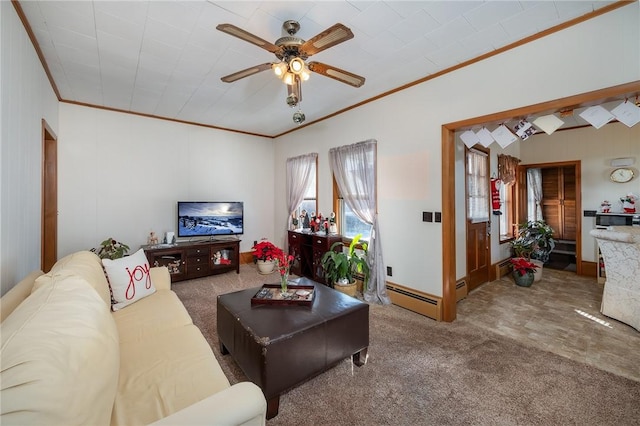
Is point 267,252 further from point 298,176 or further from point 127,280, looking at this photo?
point 298,176

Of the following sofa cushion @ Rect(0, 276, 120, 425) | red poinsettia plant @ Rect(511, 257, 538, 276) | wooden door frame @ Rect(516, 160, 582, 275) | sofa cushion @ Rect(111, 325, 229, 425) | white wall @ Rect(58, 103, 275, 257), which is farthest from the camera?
wooden door frame @ Rect(516, 160, 582, 275)

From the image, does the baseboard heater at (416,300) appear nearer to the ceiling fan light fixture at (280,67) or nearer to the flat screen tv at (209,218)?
the ceiling fan light fixture at (280,67)

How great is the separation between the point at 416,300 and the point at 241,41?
10.4 ft

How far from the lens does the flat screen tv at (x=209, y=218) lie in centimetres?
444

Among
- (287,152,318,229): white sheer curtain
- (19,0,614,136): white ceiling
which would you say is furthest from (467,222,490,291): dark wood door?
(287,152,318,229): white sheer curtain

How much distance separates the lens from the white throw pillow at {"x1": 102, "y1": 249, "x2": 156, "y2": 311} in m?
2.13

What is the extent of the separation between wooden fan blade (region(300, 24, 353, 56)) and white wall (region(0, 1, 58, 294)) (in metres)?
1.81

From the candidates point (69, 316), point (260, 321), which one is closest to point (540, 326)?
point (260, 321)

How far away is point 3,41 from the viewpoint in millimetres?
1580

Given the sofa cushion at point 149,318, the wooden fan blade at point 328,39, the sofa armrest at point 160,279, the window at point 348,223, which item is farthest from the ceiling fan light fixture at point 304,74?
the window at point 348,223

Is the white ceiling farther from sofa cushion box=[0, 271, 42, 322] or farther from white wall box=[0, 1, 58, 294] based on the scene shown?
sofa cushion box=[0, 271, 42, 322]

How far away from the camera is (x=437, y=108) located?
9.45 feet

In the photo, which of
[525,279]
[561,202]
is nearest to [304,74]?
[525,279]

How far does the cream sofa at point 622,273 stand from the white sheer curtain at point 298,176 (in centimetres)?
372
